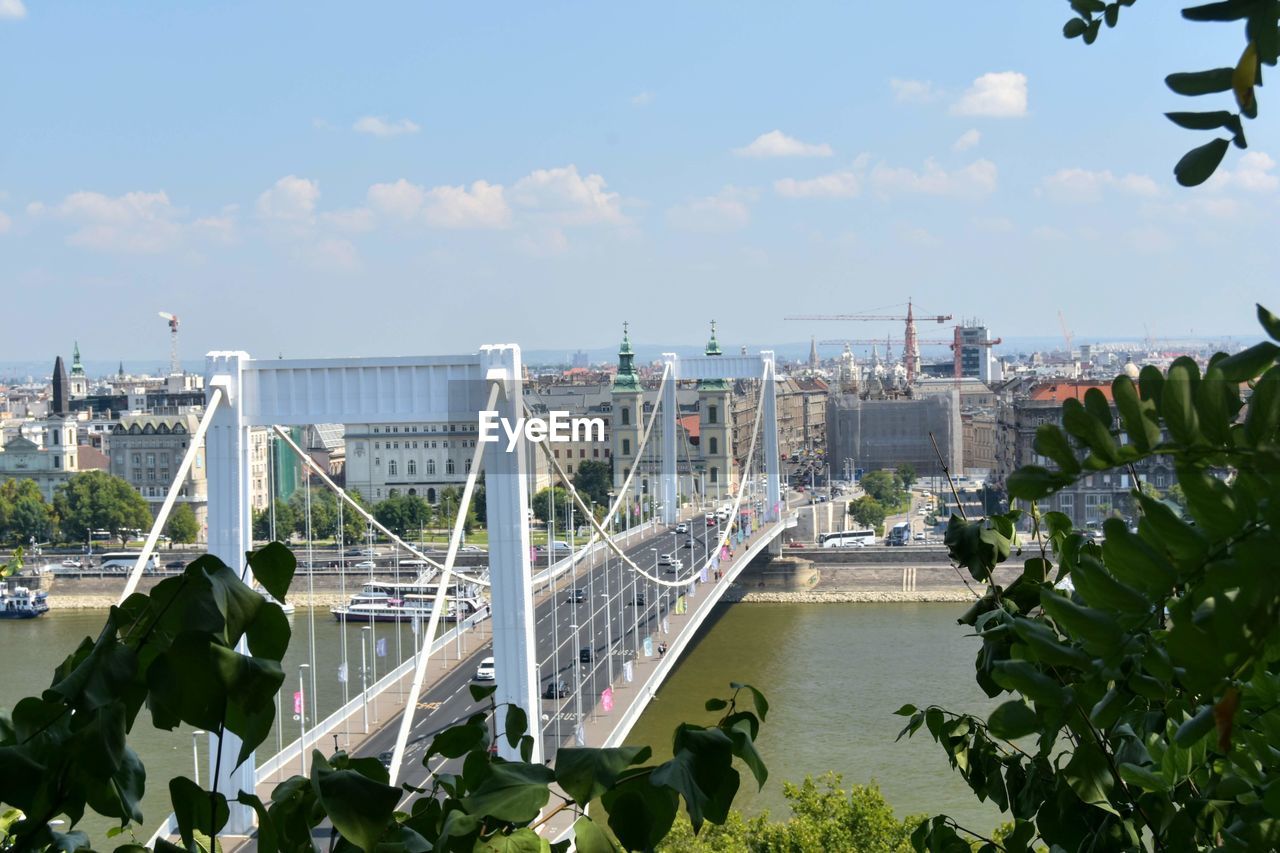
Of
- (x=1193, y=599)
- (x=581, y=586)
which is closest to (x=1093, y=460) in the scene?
(x=1193, y=599)

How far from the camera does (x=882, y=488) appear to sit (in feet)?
66.0

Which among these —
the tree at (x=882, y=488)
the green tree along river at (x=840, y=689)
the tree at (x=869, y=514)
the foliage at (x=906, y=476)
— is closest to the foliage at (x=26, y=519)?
the green tree along river at (x=840, y=689)

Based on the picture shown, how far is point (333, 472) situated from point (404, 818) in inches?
771

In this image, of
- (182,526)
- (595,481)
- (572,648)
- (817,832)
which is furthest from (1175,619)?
(182,526)

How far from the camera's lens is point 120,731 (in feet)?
1.42

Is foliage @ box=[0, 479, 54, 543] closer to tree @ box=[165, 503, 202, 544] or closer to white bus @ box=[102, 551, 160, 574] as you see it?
white bus @ box=[102, 551, 160, 574]

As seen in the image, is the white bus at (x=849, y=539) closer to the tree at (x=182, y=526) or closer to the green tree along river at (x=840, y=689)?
the green tree along river at (x=840, y=689)

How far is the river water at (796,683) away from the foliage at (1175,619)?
194 inches

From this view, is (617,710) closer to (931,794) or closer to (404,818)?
(931,794)

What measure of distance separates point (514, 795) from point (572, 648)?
9.05m

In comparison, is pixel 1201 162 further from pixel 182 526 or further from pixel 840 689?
pixel 182 526

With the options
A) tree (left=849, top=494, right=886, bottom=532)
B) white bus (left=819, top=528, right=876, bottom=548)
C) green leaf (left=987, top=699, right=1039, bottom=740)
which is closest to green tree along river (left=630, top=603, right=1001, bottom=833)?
white bus (left=819, top=528, right=876, bottom=548)

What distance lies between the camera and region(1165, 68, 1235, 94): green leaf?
0.39 m

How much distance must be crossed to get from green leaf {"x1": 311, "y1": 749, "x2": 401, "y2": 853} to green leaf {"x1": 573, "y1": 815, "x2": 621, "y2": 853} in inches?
2.1
